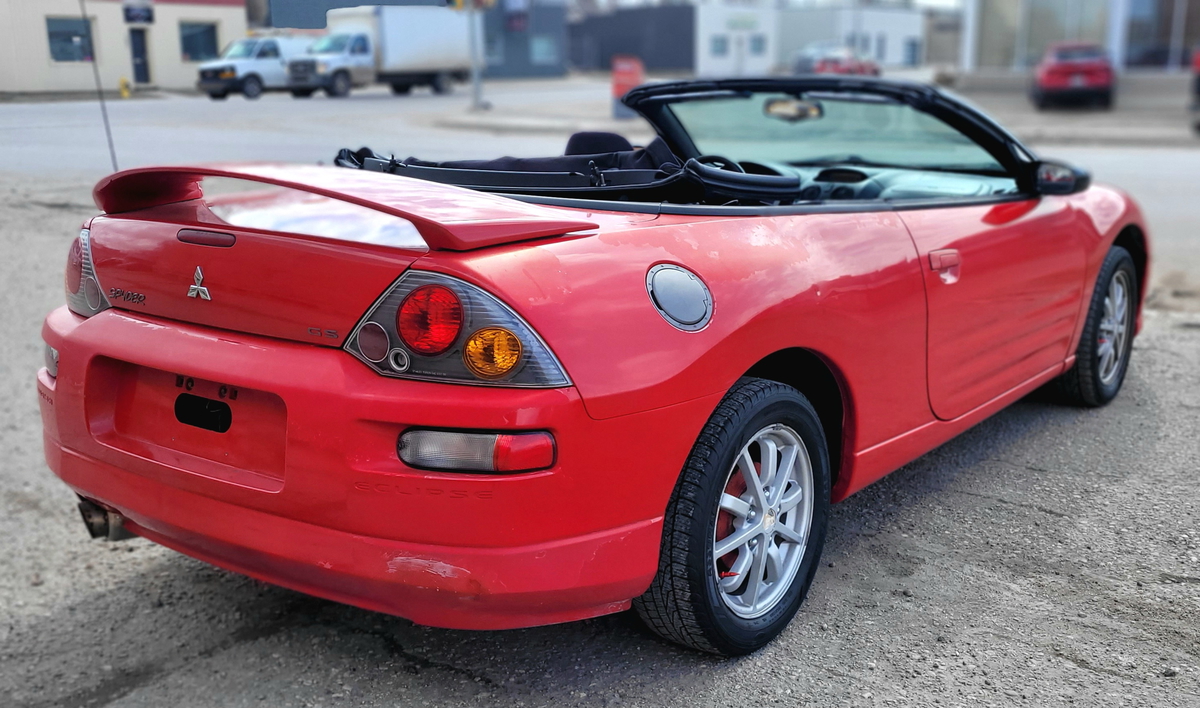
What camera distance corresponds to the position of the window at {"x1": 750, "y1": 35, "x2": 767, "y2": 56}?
193ft

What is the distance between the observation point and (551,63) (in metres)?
31.5

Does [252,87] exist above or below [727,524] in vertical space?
above

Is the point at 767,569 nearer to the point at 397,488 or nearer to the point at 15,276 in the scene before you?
the point at 397,488

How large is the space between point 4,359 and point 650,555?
3654 millimetres

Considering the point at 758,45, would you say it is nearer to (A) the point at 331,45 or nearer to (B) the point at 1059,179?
(A) the point at 331,45

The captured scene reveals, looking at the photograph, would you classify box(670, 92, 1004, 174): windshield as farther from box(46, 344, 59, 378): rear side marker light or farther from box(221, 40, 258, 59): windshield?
box(46, 344, 59, 378): rear side marker light

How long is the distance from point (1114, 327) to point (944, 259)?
1809 mm

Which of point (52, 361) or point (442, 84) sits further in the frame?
point (442, 84)

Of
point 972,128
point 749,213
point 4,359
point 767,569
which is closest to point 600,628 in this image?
point 767,569

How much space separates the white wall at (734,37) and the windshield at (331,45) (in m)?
52.0

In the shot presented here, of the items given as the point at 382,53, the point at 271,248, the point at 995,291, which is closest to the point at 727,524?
the point at 271,248

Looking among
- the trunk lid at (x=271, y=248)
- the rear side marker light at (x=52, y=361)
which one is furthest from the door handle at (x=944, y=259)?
the rear side marker light at (x=52, y=361)

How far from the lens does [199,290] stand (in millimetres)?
2328

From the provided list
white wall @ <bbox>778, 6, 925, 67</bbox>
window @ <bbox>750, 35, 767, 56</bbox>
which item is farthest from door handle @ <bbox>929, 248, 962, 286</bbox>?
white wall @ <bbox>778, 6, 925, 67</bbox>
